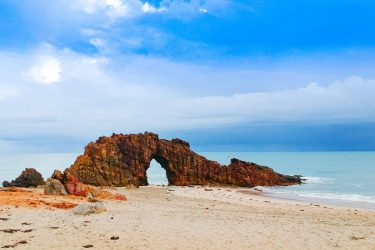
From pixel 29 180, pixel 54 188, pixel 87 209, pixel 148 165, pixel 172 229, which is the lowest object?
pixel 172 229

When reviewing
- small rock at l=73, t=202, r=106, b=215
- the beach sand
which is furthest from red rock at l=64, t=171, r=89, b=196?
small rock at l=73, t=202, r=106, b=215

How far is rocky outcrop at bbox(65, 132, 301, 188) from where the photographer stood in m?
57.9

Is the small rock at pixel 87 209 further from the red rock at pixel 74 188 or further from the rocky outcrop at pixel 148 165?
the rocky outcrop at pixel 148 165

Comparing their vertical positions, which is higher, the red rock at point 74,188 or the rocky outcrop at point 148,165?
the rocky outcrop at point 148,165

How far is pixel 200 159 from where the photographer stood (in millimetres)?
66812

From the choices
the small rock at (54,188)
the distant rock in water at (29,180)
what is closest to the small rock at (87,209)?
the small rock at (54,188)

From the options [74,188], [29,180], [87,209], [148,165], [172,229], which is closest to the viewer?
[172,229]

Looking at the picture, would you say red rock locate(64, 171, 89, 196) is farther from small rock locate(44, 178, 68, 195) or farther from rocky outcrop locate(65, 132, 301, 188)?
rocky outcrop locate(65, 132, 301, 188)

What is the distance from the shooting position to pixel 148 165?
63.1 metres

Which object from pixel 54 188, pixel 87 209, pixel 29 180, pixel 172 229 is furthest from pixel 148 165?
pixel 172 229

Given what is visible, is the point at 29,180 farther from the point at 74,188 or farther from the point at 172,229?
the point at 172,229

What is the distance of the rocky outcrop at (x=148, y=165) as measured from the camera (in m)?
57.9

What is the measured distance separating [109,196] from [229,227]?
17.0 metres

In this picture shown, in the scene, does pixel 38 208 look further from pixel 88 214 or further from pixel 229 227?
pixel 229 227
